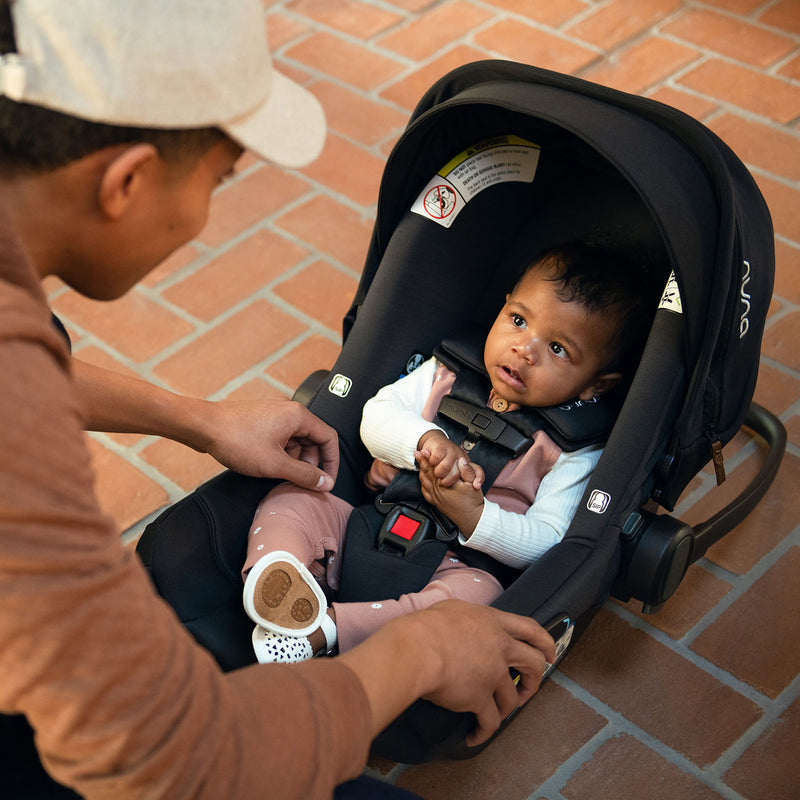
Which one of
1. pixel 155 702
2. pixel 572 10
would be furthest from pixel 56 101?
pixel 572 10

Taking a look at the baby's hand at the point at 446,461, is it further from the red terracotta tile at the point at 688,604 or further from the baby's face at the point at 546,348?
the red terracotta tile at the point at 688,604

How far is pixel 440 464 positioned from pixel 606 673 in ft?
1.73

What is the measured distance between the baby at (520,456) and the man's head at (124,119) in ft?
2.19

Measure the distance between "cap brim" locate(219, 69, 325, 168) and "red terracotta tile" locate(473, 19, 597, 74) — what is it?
2.09 m

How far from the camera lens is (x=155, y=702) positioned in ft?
2.67

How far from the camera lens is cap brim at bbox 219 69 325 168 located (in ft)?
3.24

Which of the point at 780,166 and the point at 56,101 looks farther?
the point at 780,166

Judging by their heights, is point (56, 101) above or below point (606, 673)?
above

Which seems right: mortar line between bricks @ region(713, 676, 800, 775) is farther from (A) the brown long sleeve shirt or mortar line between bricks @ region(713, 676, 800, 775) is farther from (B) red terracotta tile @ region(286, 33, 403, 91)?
(B) red terracotta tile @ region(286, 33, 403, 91)

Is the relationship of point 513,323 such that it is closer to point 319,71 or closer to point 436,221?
point 436,221

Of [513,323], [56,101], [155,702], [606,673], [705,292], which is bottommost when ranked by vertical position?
[606,673]

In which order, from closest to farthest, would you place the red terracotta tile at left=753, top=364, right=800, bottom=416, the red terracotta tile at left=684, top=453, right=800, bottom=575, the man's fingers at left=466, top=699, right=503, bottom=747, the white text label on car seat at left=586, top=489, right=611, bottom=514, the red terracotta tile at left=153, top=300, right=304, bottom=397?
the man's fingers at left=466, top=699, right=503, bottom=747 < the white text label on car seat at left=586, top=489, right=611, bottom=514 < the red terracotta tile at left=684, top=453, right=800, bottom=575 < the red terracotta tile at left=753, top=364, right=800, bottom=416 < the red terracotta tile at left=153, top=300, right=304, bottom=397

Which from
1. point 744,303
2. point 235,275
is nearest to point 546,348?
point 744,303

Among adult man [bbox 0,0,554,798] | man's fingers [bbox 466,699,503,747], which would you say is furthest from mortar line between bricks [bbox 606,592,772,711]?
adult man [bbox 0,0,554,798]
